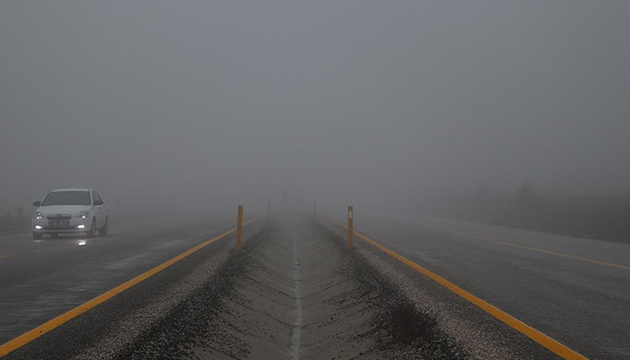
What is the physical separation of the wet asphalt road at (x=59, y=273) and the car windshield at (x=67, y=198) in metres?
4.73

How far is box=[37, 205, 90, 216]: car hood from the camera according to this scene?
21172mm

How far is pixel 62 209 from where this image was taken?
841 inches

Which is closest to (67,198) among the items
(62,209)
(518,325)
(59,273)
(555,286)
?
(62,209)

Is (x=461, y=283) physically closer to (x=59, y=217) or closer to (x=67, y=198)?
(x=59, y=217)

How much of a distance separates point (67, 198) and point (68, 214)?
1.61 meters

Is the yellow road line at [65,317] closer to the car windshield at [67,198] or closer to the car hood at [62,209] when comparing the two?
the car hood at [62,209]

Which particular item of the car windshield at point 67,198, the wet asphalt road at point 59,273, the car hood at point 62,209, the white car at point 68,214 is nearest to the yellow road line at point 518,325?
the wet asphalt road at point 59,273

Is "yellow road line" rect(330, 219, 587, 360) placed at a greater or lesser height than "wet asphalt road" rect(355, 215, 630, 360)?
greater

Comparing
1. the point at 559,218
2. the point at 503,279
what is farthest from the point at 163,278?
the point at 559,218

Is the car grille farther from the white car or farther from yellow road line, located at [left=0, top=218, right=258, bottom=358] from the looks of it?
yellow road line, located at [left=0, top=218, right=258, bottom=358]

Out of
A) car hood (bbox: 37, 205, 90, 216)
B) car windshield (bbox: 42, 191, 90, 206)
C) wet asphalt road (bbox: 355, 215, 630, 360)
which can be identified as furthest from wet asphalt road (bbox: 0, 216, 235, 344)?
wet asphalt road (bbox: 355, 215, 630, 360)

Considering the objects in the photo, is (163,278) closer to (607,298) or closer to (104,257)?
(104,257)

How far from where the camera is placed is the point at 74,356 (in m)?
5.09

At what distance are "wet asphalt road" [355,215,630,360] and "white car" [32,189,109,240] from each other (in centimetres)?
1167
